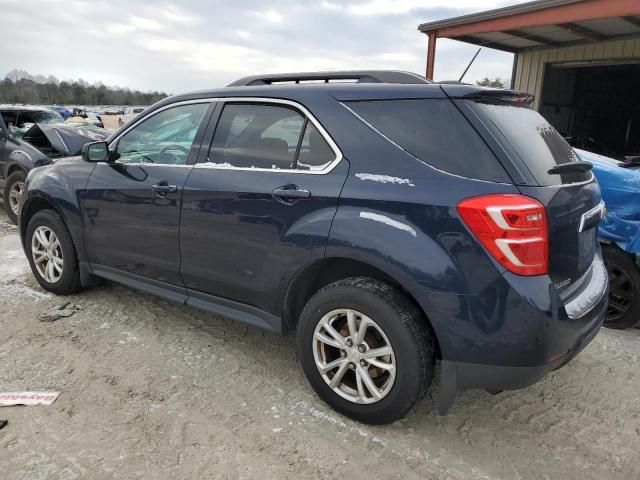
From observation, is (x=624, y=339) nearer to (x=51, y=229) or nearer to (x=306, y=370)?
(x=306, y=370)

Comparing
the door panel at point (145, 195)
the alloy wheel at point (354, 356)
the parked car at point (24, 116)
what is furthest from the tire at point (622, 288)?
the parked car at point (24, 116)

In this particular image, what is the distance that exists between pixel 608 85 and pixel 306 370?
14.5 meters

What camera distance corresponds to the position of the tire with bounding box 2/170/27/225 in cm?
695

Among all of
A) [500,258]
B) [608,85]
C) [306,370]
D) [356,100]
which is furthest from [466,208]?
[608,85]

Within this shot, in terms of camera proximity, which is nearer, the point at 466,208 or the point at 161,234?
the point at 466,208

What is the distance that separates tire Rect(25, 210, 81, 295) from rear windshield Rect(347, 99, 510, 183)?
2732 mm

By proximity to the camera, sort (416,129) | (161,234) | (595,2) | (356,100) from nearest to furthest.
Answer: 1. (416,129)
2. (356,100)
3. (161,234)
4. (595,2)

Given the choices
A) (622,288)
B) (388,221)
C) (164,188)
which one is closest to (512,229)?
(388,221)

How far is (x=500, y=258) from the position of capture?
6.93 feet

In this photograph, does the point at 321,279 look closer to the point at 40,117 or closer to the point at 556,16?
the point at 556,16

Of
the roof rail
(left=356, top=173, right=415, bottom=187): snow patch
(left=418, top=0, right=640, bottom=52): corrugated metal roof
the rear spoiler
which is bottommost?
(left=356, top=173, right=415, bottom=187): snow patch

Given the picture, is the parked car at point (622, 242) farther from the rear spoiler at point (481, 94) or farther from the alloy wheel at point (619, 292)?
the rear spoiler at point (481, 94)

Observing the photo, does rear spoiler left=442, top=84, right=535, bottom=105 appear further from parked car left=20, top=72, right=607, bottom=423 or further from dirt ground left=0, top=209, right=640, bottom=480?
dirt ground left=0, top=209, right=640, bottom=480

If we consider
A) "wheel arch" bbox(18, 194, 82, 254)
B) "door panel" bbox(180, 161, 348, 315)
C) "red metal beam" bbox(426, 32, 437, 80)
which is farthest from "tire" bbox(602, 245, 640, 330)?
"red metal beam" bbox(426, 32, 437, 80)
